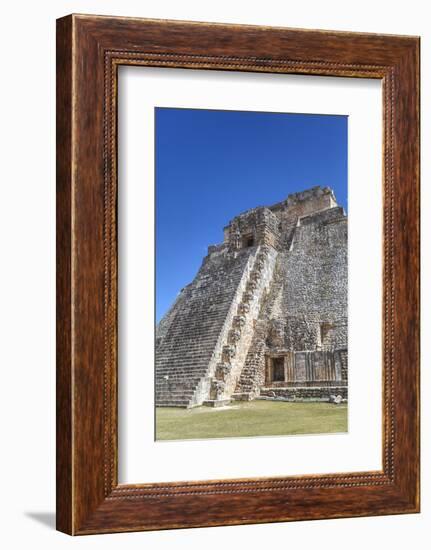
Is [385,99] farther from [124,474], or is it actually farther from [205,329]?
[124,474]

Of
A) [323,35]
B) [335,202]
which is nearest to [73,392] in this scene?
[335,202]

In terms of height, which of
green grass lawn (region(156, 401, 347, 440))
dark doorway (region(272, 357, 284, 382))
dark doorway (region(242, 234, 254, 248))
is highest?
dark doorway (region(242, 234, 254, 248))

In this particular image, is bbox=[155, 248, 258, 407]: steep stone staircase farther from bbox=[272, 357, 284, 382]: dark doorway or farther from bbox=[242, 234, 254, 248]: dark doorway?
bbox=[272, 357, 284, 382]: dark doorway

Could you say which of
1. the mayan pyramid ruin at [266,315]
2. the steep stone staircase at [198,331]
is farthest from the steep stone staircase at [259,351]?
the steep stone staircase at [198,331]

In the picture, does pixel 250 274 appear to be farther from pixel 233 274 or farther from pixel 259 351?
pixel 259 351

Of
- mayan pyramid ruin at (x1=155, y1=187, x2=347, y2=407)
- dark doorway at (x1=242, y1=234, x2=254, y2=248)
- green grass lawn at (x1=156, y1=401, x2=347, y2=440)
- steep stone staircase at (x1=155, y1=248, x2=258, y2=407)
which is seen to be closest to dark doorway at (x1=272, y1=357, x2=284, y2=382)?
mayan pyramid ruin at (x1=155, y1=187, x2=347, y2=407)

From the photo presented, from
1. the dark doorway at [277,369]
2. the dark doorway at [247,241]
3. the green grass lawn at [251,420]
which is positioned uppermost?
the dark doorway at [247,241]

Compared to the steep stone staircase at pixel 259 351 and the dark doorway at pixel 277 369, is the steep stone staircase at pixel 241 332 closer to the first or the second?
the steep stone staircase at pixel 259 351
